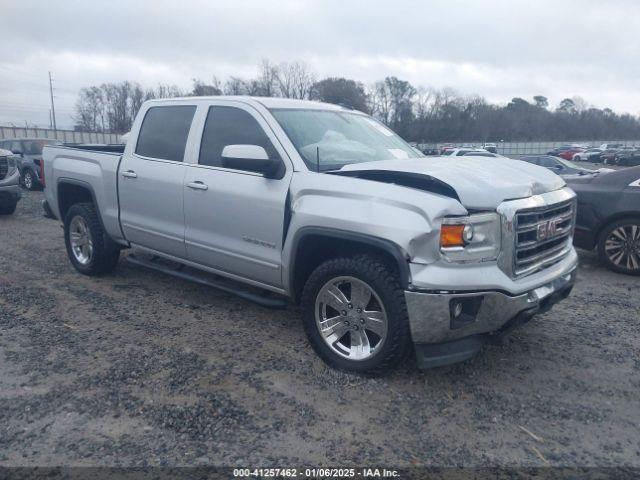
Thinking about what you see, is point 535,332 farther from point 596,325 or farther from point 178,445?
point 178,445

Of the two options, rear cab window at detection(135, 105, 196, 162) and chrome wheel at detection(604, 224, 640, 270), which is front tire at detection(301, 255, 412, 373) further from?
chrome wheel at detection(604, 224, 640, 270)

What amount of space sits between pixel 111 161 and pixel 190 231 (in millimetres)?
1505

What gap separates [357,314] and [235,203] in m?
1.37

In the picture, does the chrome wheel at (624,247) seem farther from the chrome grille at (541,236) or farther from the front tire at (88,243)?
the front tire at (88,243)

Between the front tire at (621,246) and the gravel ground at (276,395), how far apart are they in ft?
4.47

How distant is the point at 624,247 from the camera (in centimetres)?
648

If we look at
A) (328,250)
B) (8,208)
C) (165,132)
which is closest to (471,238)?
(328,250)

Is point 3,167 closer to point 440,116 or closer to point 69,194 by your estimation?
point 69,194

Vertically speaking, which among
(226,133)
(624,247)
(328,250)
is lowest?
(624,247)

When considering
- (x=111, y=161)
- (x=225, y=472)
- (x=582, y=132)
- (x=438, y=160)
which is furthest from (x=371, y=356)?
(x=582, y=132)

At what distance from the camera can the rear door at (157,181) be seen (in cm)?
492

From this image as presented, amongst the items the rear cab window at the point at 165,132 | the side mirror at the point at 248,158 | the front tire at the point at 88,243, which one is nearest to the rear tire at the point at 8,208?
the front tire at the point at 88,243

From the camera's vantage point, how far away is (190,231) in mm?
4793

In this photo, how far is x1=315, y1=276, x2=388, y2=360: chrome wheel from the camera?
12.0 ft
